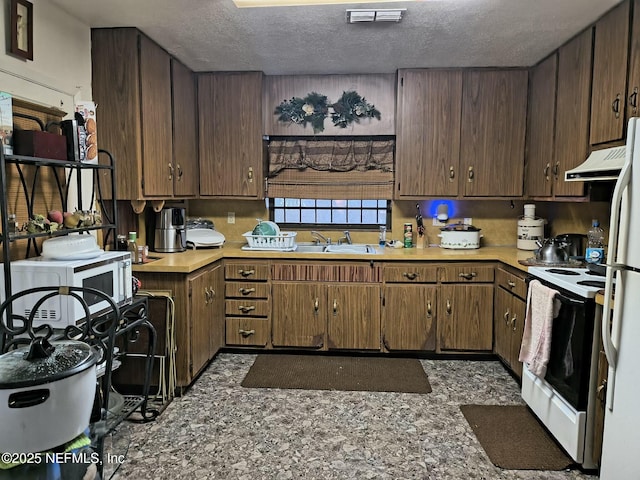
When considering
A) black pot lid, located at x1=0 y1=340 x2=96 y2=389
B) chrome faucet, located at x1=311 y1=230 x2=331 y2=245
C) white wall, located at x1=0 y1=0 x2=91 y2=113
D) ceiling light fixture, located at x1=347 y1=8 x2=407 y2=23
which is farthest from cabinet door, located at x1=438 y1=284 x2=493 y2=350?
white wall, located at x1=0 y1=0 x2=91 y2=113

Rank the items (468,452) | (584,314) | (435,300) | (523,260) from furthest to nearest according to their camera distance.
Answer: (435,300), (523,260), (468,452), (584,314)

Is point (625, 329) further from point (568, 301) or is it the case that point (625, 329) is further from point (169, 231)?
point (169, 231)

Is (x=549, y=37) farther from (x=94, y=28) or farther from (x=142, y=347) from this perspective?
(x=142, y=347)

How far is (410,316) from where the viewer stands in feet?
12.1

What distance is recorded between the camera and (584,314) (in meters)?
2.21

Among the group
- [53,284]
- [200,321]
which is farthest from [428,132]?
[53,284]

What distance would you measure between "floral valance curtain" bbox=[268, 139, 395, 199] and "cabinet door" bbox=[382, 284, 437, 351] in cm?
94

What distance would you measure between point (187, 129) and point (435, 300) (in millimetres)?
2463

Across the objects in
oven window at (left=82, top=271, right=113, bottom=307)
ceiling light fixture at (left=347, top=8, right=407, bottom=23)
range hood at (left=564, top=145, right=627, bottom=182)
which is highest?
ceiling light fixture at (left=347, top=8, right=407, bottom=23)

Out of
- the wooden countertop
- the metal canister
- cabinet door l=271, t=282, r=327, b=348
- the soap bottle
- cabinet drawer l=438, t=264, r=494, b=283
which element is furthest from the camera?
the metal canister

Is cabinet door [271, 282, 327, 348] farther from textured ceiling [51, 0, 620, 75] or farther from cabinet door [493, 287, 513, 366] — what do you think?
textured ceiling [51, 0, 620, 75]

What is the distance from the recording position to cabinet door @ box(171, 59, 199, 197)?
355 centimetres

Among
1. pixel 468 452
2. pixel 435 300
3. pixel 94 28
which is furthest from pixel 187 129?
pixel 468 452

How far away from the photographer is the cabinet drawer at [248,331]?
3777 millimetres
